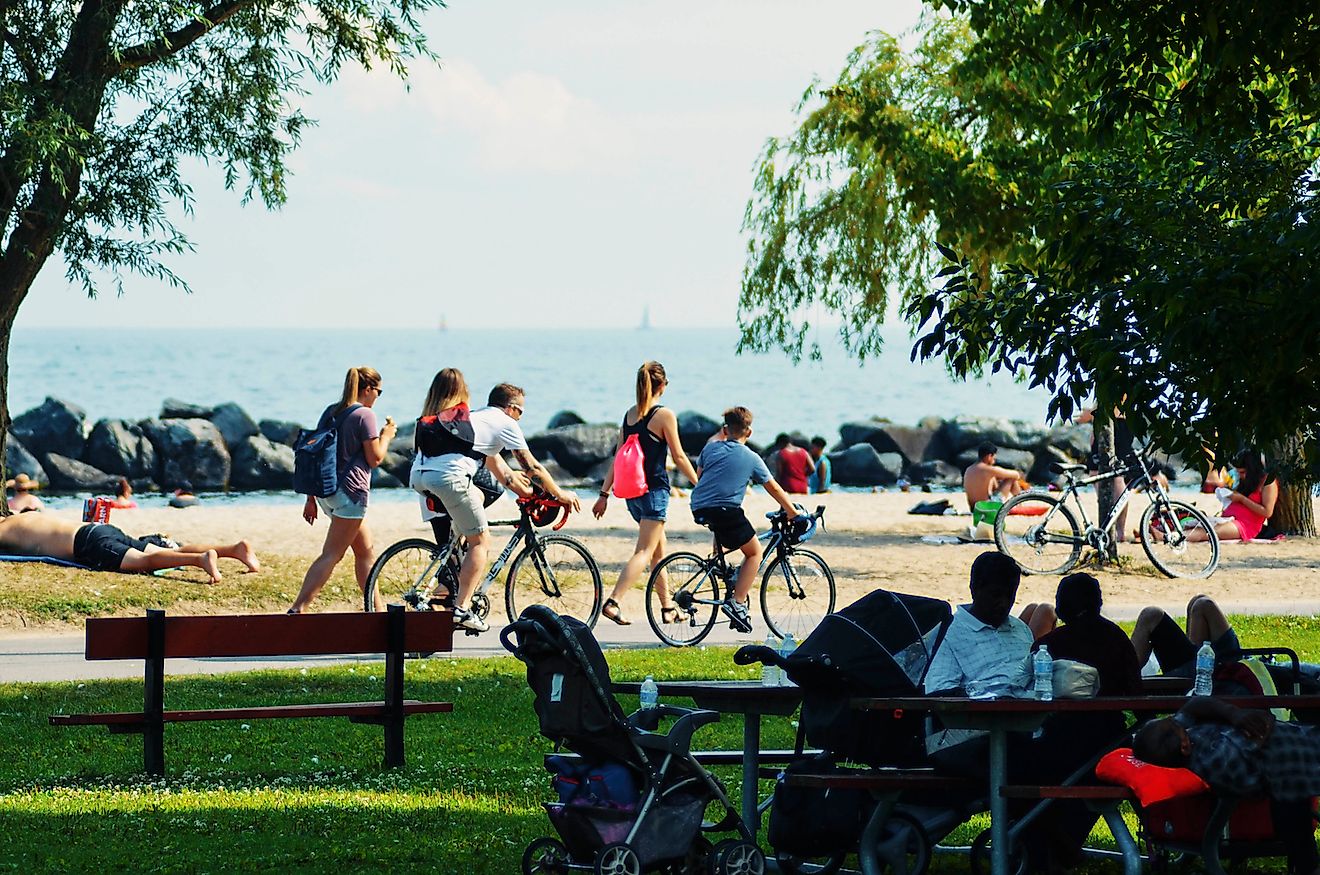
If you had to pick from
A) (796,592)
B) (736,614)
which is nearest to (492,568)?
(736,614)

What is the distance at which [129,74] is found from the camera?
16.1 m

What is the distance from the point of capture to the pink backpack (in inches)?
500

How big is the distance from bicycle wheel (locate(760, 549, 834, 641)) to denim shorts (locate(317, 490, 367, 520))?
3.05 metres

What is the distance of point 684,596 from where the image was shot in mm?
12781

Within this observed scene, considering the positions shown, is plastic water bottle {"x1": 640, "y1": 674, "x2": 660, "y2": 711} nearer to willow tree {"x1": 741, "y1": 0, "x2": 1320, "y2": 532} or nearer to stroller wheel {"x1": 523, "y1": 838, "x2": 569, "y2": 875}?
stroller wheel {"x1": 523, "y1": 838, "x2": 569, "y2": 875}

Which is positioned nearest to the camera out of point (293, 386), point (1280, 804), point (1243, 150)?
point (1280, 804)

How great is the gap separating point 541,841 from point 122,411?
92785 mm

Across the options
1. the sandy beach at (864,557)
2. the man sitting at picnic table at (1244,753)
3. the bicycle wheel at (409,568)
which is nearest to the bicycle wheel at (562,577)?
the bicycle wheel at (409,568)

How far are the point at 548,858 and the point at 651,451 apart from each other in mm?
7183

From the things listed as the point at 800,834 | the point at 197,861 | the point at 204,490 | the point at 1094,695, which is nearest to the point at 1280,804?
the point at 1094,695

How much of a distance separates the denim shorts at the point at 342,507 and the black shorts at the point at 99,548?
2.99 meters

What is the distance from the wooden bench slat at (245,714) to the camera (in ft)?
25.2

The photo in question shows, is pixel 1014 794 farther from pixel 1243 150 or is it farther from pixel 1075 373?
A: pixel 1243 150

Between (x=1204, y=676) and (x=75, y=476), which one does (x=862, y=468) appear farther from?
(x=1204, y=676)
